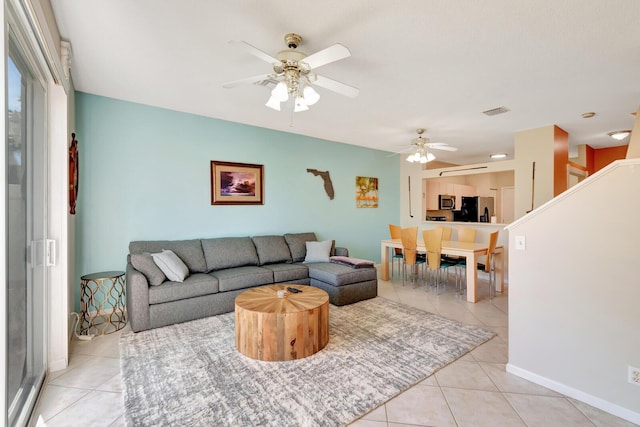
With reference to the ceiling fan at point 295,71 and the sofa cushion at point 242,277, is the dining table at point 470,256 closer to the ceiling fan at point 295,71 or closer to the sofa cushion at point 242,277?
the sofa cushion at point 242,277

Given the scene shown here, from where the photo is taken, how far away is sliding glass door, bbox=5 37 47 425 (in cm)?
160

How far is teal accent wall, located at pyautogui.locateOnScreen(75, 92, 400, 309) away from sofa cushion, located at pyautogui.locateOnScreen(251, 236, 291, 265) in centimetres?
28

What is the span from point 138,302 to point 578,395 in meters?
3.75

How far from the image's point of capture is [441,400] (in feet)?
6.48

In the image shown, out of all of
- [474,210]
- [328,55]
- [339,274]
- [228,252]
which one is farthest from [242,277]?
[474,210]

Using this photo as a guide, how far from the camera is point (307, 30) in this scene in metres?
2.18

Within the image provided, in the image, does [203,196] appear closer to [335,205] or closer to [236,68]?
[236,68]

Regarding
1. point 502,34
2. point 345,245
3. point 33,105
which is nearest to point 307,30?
point 502,34

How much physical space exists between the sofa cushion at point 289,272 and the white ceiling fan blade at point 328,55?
265 centimetres

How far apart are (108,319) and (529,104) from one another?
561 centimetres

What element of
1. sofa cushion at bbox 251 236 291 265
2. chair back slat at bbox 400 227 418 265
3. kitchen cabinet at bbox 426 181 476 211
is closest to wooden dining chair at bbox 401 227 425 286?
chair back slat at bbox 400 227 418 265

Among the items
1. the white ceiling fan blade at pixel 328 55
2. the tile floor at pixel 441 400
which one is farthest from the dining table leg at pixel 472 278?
the white ceiling fan blade at pixel 328 55

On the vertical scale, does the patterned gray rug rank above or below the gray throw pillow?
below

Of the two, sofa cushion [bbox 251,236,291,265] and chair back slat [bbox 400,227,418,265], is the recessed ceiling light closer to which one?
chair back slat [bbox 400,227,418,265]
